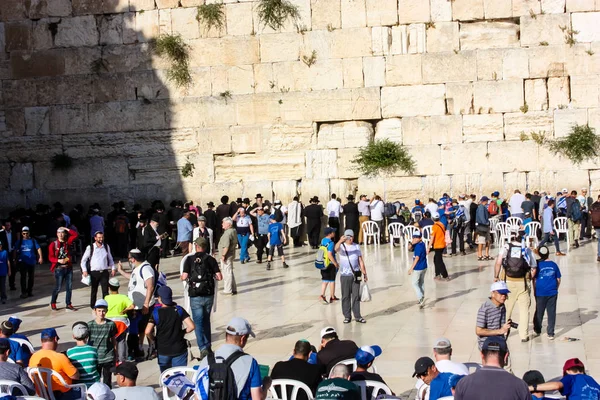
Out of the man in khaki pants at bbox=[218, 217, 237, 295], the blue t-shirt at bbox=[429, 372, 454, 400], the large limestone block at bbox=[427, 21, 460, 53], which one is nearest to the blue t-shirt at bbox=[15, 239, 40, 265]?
the man in khaki pants at bbox=[218, 217, 237, 295]

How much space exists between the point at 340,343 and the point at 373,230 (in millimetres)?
13011

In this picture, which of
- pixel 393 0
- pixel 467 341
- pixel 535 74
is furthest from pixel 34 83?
pixel 467 341

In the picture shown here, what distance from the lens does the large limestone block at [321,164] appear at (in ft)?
74.5

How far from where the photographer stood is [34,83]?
78.7 feet

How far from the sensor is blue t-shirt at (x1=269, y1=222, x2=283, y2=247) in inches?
730

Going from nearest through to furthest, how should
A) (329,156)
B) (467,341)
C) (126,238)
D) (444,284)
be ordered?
(467,341) < (444,284) < (126,238) < (329,156)

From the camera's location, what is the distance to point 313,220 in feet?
69.7

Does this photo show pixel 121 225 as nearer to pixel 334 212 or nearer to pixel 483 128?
pixel 334 212

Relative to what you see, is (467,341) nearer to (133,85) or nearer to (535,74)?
(535,74)

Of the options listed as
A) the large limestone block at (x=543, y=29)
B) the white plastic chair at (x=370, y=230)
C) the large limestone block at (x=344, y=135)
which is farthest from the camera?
the large limestone block at (x=344, y=135)

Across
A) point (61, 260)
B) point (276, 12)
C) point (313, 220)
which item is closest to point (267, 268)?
point (313, 220)

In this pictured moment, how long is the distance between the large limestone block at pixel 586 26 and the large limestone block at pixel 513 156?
8.98ft

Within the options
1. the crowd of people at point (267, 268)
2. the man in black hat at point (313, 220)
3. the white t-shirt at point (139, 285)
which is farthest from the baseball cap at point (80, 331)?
the man in black hat at point (313, 220)

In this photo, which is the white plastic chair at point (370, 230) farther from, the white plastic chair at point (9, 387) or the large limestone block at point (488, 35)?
the white plastic chair at point (9, 387)
